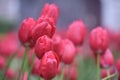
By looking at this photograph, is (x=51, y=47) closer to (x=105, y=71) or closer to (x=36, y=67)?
(x=36, y=67)

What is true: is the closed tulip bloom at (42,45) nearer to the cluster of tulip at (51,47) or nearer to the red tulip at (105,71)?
the cluster of tulip at (51,47)

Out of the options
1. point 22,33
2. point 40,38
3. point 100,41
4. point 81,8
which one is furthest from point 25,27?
point 81,8

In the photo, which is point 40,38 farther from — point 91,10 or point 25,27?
point 91,10

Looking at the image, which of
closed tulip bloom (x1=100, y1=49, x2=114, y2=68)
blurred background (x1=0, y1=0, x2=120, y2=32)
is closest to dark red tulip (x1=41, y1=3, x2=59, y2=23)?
closed tulip bloom (x1=100, y1=49, x2=114, y2=68)

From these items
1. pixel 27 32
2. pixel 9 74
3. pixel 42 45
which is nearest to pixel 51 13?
pixel 27 32

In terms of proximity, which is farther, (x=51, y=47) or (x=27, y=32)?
(x=27, y=32)

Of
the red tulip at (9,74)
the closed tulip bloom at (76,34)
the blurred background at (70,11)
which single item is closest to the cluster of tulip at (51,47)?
the closed tulip bloom at (76,34)

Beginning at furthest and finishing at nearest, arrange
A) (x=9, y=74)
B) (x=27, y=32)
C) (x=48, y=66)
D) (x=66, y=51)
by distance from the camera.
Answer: (x=9, y=74) < (x=66, y=51) < (x=27, y=32) < (x=48, y=66)
